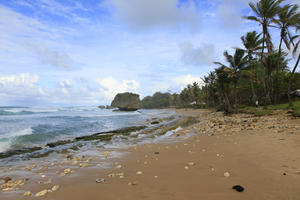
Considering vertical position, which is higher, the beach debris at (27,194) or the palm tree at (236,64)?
→ the palm tree at (236,64)

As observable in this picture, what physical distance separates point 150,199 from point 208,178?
162 cm

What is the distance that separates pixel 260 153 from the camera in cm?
557

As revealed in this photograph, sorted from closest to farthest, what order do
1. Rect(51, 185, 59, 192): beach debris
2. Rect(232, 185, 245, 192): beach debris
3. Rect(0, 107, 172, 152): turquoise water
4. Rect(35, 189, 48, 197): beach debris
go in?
1. Rect(232, 185, 245, 192): beach debris
2. Rect(35, 189, 48, 197): beach debris
3. Rect(51, 185, 59, 192): beach debris
4. Rect(0, 107, 172, 152): turquoise water

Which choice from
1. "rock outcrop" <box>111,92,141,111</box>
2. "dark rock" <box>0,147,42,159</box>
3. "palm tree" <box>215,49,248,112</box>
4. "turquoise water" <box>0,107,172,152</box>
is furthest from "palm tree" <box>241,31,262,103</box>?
"rock outcrop" <box>111,92,141,111</box>

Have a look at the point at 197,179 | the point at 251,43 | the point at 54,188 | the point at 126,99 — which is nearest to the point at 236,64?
the point at 251,43

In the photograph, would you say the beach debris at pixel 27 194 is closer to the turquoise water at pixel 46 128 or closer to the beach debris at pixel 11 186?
the beach debris at pixel 11 186

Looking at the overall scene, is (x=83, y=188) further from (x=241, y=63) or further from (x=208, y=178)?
(x=241, y=63)

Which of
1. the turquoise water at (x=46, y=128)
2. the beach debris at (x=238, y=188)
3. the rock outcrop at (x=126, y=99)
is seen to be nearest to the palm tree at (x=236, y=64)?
the turquoise water at (x=46, y=128)

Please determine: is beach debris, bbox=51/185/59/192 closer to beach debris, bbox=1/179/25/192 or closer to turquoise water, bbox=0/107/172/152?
beach debris, bbox=1/179/25/192

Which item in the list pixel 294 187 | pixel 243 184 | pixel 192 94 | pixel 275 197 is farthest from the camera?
pixel 192 94

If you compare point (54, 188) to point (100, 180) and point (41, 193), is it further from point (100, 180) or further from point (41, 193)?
point (100, 180)

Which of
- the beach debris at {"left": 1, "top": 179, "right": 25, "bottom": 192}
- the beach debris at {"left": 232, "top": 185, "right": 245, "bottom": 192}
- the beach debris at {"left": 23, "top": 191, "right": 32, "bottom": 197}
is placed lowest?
the beach debris at {"left": 1, "top": 179, "right": 25, "bottom": 192}

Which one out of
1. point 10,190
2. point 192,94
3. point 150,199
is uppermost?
point 192,94

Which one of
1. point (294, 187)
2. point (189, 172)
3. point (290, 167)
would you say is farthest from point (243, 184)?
point (290, 167)
